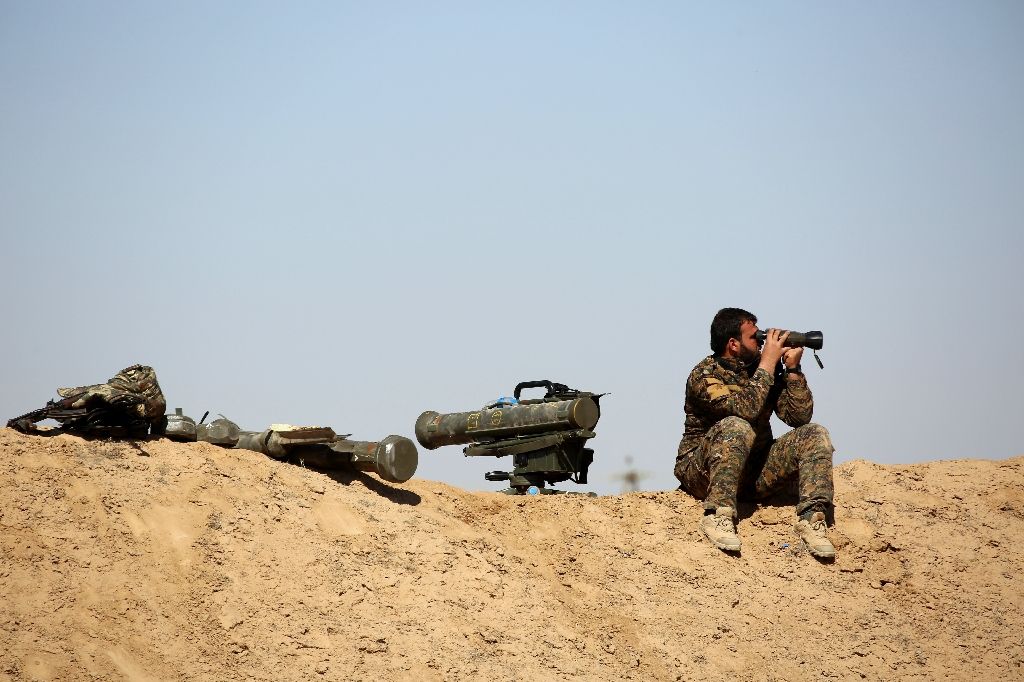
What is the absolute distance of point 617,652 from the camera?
8234 millimetres

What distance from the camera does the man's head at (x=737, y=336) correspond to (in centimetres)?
1019

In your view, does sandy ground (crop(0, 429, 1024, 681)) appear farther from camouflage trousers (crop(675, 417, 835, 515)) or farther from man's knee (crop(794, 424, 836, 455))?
man's knee (crop(794, 424, 836, 455))

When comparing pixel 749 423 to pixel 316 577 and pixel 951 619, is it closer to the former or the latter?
pixel 951 619

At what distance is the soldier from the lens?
962 cm

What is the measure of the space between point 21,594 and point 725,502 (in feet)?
17.4

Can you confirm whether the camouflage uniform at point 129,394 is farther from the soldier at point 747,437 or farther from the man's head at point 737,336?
the man's head at point 737,336

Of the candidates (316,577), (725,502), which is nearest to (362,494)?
(316,577)

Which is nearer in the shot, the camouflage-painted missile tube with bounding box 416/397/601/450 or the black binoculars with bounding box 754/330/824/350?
the black binoculars with bounding box 754/330/824/350

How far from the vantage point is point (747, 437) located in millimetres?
9617

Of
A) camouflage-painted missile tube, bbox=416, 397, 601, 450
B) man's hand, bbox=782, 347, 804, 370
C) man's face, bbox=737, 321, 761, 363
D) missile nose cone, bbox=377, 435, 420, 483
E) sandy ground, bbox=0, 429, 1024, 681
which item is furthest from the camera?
camouflage-painted missile tube, bbox=416, 397, 601, 450

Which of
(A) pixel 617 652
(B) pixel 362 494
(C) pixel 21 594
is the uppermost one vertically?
(B) pixel 362 494

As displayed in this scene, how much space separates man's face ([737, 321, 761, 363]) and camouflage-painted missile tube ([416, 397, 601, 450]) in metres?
1.50

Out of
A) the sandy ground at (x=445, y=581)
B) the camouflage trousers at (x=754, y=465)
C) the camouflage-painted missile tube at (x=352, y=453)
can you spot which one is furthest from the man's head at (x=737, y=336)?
the camouflage-painted missile tube at (x=352, y=453)

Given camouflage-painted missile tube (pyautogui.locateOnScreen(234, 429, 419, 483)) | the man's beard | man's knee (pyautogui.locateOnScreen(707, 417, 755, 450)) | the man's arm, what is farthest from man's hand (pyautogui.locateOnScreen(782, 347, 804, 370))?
camouflage-painted missile tube (pyautogui.locateOnScreen(234, 429, 419, 483))
